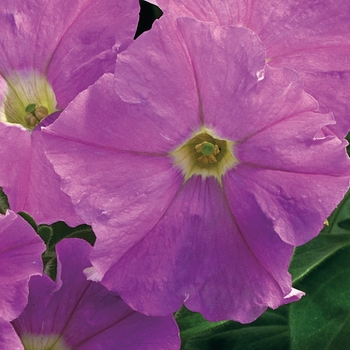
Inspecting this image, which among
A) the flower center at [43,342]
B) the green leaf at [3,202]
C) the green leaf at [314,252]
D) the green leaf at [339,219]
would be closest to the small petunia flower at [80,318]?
the flower center at [43,342]

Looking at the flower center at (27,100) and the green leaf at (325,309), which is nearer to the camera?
the flower center at (27,100)

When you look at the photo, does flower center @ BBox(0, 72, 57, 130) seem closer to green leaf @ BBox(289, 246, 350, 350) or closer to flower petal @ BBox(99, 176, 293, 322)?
flower petal @ BBox(99, 176, 293, 322)

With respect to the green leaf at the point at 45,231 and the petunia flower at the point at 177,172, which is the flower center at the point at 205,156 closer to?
the petunia flower at the point at 177,172

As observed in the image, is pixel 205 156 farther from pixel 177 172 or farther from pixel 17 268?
pixel 17 268

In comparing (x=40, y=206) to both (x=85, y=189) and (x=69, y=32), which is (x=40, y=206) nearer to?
(x=85, y=189)

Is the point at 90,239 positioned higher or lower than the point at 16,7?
lower

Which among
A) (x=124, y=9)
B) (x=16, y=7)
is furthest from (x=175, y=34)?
(x=16, y=7)

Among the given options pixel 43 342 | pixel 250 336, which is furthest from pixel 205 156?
pixel 250 336
